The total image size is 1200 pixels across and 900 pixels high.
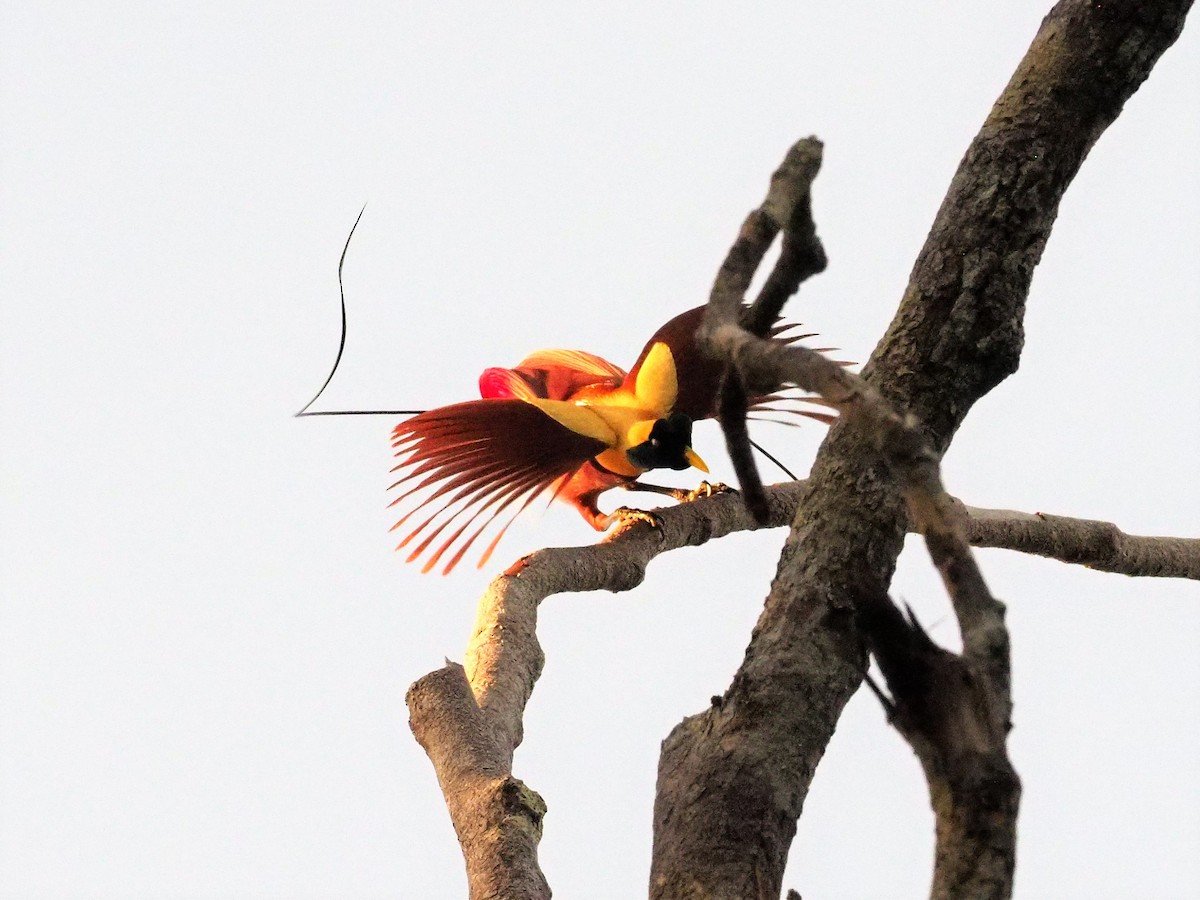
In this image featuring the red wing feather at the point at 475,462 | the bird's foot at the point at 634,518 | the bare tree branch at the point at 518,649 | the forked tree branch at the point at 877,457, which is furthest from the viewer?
the bird's foot at the point at 634,518

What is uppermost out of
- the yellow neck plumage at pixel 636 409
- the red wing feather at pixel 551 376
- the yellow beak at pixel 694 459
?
the red wing feather at pixel 551 376

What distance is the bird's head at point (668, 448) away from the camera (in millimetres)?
1257

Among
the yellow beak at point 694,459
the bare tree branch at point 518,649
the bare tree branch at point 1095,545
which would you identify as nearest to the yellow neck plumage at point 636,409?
the yellow beak at point 694,459

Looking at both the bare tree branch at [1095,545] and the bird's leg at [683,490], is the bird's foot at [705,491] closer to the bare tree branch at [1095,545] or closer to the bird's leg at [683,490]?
the bird's leg at [683,490]

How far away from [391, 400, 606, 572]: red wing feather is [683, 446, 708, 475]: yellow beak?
0.28ft

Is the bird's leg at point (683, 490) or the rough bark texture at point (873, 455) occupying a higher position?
the bird's leg at point (683, 490)

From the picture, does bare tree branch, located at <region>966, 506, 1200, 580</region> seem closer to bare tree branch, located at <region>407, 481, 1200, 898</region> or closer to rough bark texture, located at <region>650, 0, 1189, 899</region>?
bare tree branch, located at <region>407, 481, 1200, 898</region>

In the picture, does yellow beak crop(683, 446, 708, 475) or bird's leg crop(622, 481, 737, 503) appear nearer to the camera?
yellow beak crop(683, 446, 708, 475)

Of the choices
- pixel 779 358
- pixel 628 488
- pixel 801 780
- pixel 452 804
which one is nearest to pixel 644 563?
pixel 628 488

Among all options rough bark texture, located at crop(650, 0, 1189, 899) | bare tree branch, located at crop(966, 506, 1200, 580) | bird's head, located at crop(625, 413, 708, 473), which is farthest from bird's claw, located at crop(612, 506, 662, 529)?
rough bark texture, located at crop(650, 0, 1189, 899)

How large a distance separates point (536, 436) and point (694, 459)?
0.15 metres

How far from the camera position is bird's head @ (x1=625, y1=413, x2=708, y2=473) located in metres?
1.26

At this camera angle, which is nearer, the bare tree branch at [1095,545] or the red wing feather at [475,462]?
the red wing feather at [475,462]

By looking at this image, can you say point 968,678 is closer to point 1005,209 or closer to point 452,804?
point 1005,209
